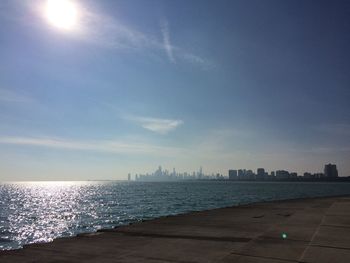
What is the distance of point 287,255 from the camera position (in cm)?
966

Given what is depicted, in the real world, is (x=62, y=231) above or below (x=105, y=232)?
below

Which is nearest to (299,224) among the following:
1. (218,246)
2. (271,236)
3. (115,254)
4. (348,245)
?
(271,236)

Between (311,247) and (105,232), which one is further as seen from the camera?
(105,232)

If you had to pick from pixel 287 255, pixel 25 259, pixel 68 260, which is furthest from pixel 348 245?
pixel 25 259

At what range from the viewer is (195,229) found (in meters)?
15.1

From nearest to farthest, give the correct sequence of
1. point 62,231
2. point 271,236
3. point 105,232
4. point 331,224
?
point 271,236 → point 105,232 → point 331,224 → point 62,231

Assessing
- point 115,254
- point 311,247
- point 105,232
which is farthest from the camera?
point 105,232

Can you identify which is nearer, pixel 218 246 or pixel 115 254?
pixel 115 254

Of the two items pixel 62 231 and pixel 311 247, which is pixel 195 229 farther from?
pixel 62 231

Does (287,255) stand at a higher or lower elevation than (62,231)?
higher

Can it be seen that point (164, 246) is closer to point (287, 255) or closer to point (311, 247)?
point (287, 255)

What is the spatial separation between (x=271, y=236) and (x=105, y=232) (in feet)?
20.7

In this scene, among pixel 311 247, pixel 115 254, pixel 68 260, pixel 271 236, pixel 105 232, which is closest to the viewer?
pixel 68 260

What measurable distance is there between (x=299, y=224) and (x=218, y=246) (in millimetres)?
6898
